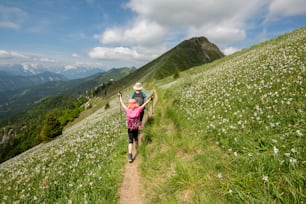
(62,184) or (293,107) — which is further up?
(293,107)

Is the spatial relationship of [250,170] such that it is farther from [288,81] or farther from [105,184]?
[288,81]

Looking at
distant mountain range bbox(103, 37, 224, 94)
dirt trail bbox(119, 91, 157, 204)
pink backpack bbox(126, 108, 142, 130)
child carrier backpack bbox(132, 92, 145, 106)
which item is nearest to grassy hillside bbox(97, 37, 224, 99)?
distant mountain range bbox(103, 37, 224, 94)

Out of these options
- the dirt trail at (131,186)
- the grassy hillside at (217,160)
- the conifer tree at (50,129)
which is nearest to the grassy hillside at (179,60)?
the conifer tree at (50,129)

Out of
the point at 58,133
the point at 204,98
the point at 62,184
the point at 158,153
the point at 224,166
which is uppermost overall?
the point at 204,98

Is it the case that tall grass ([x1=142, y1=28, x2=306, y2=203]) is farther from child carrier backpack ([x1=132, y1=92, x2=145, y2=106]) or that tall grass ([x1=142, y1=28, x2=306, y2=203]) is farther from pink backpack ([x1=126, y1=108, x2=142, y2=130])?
child carrier backpack ([x1=132, y1=92, x2=145, y2=106])

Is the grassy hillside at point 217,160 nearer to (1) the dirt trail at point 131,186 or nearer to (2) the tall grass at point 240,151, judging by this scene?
(2) the tall grass at point 240,151

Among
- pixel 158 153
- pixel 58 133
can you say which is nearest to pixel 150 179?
pixel 158 153

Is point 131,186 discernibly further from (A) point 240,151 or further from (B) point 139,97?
(B) point 139,97

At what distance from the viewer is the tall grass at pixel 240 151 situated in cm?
416

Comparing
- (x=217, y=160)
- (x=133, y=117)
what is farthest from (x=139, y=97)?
(x=217, y=160)

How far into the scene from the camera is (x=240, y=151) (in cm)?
575

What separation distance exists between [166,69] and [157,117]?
332ft

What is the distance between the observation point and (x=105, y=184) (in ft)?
21.2

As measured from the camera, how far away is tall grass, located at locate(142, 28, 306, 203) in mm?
4164
